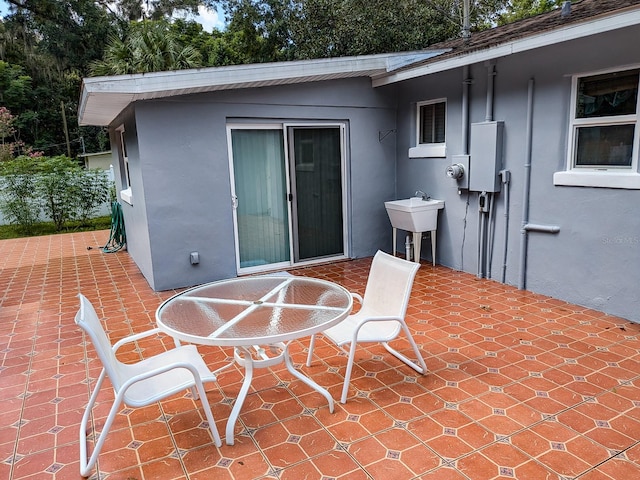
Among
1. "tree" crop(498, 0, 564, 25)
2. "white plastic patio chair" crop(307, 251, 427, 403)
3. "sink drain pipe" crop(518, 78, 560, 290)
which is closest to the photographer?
"white plastic patio chair" crop(307, 251, 427, 403)

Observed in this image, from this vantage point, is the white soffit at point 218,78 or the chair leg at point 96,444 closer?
the chair leg at point 96,444

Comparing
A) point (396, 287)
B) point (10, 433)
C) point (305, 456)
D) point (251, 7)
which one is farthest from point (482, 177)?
point (251, 7)

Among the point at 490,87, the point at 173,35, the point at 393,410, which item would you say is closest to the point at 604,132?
the point at 490,87

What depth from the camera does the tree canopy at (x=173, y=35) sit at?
1443 centimetres

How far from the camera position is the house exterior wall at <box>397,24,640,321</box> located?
4.20 metres

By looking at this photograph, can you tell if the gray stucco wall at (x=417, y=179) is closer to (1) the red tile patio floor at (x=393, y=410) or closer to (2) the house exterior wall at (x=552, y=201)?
(2) the house exterior wall at (x=552, y=201)

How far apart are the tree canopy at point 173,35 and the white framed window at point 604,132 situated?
29.3 feet

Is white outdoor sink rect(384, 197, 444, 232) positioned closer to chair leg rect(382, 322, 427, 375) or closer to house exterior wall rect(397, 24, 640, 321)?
house exterior wall rect(397, 24, 640, 321)

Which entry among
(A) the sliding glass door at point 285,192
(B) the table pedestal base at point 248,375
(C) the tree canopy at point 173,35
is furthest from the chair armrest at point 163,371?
(C) the tree canopy at point 173,35

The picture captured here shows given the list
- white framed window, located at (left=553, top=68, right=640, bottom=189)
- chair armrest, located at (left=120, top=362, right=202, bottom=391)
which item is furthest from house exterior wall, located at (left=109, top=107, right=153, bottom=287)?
white framed window, located at (left=553, top=68, right=640, bottom=189)

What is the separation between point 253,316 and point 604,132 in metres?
3.90

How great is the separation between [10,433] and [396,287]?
8.98 ft

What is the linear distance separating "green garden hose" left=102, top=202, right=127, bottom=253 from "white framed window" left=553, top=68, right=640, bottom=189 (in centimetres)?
757

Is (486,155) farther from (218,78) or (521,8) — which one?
(521,8)
